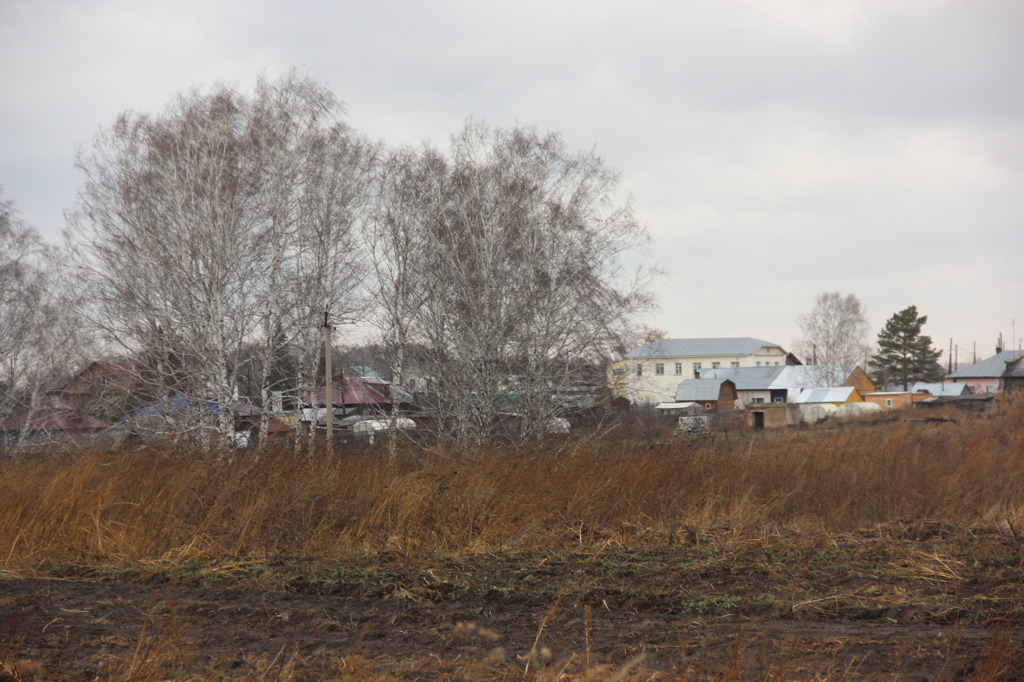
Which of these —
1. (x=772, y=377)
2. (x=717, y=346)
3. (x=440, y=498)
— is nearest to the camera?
(x=440, y=498)

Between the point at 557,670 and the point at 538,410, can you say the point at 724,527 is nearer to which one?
the point at 557,670

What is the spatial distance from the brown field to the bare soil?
25mm

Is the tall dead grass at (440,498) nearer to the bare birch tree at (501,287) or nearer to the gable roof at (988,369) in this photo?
the bare birch tree at (501,287)

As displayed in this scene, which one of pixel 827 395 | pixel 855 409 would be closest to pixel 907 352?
pixel 827 395

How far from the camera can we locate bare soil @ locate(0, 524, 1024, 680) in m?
3.69

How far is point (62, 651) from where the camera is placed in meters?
4.16

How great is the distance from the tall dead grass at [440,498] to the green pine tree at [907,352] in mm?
62178

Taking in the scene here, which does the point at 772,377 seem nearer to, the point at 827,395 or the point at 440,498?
the point at 827,395

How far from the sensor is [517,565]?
20.9 feet

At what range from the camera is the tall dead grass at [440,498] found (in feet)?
23.9

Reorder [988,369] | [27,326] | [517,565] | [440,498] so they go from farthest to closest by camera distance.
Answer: [988,369] < [27,326] < [440,498] < [517,565]

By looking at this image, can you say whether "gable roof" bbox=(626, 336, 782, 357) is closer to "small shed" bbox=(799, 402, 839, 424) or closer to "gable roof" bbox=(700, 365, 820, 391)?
"gable roof" bbox=(700, 365, 820, 391)

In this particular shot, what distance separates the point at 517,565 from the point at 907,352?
7025 cm

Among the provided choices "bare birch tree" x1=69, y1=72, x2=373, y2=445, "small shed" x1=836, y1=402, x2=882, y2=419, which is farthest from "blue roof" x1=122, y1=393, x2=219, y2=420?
"small shed" x1=836, y1=402, x2=882, y2=419
